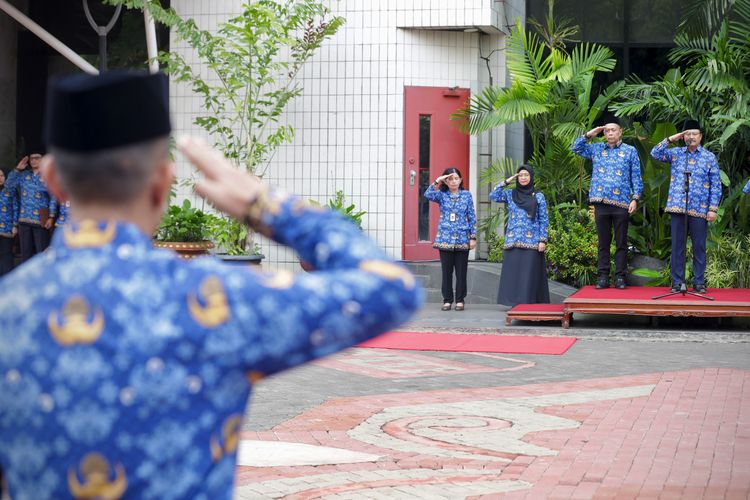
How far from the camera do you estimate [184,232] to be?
49.0 ft

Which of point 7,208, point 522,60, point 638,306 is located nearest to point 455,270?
point 638,306

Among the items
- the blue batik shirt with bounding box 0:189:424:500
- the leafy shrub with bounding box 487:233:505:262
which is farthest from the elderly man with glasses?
the blue batik shirt with bounding box 0:189:424:500

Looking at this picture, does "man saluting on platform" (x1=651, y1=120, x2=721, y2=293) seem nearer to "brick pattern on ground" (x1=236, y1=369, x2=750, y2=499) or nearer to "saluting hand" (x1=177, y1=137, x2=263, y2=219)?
"brick pattern on ground" (x1=236, y1=369, x2=750, y2=499)

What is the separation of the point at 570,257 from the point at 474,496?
10693 mm

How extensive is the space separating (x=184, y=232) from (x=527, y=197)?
14.2ft

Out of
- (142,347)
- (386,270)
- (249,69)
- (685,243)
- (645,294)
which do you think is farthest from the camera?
(249,69)

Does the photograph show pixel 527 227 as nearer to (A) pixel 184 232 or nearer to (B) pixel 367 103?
(B) pixel 367 103

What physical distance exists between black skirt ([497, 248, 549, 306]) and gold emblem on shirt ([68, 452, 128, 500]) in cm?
1375

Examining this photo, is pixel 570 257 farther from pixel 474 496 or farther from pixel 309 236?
pixel 309 236

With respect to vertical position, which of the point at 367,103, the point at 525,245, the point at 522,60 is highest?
the point at 522,60

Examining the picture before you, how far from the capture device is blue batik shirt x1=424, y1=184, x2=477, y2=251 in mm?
15883

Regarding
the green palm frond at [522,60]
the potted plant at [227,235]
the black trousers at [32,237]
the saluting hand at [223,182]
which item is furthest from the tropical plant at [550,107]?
the saluting hand at [223,182]

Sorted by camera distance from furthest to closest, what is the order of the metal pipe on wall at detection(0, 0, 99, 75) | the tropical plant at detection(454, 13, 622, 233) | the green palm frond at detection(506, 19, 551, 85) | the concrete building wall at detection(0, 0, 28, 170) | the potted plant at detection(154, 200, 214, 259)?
the concrete building wall at detection(0, 0, 28, 170)
the green palm frond at detection(506, 19, 551, 85)
the tropical plant at detection(454, 13, 622, 233)
the metal pipe on wall at detection(0, 0, 99, 75)
the potted plant at detection(154, 200, 214, 259)

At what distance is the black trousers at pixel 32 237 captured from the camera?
60.2 feet
